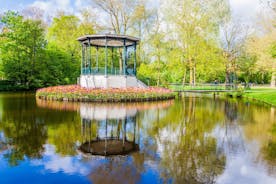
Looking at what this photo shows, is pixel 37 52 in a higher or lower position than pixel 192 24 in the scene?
lower

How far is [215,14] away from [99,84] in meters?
19.4

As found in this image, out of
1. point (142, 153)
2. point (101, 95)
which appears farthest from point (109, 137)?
point (101, 95)

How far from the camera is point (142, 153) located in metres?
5.95

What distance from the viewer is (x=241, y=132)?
871 centimetres

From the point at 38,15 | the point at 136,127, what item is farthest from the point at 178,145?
the point at 38,15

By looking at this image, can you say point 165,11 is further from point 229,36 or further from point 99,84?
point 99,84

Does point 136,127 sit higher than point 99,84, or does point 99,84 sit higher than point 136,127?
point 99,84

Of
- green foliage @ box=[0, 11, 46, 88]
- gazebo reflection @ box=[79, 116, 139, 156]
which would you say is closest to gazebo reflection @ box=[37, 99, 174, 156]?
gazebo reflection @ box=[79, 116, 139, 156]

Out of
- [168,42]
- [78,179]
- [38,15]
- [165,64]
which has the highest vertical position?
[38,15]

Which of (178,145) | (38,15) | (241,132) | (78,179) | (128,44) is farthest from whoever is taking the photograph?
(38,15)

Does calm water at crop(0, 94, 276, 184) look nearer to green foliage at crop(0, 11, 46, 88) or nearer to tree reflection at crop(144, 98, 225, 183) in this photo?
tree reflection at crop(144, 98, 225, 183)

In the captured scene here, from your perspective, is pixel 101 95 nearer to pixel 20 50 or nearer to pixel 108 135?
pixel 108 135

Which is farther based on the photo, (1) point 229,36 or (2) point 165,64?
(1) point 229,36

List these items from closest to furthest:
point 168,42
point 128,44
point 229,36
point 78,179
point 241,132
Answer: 1. point 78,179
2. point 241,132
3. point 128,44
4. point 168,42
5. point 229,36
